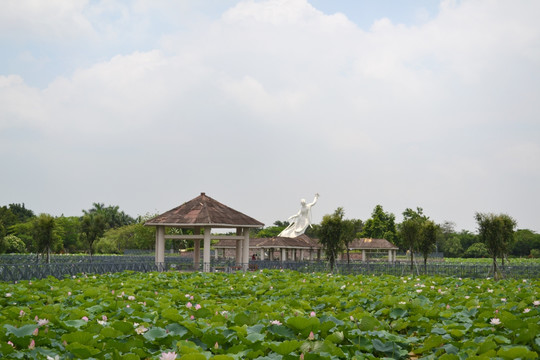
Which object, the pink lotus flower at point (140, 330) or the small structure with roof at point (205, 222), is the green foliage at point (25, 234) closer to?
the small structure with roof at point (205, 222)

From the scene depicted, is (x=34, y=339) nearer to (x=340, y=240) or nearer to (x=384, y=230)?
(x=340, y=240)

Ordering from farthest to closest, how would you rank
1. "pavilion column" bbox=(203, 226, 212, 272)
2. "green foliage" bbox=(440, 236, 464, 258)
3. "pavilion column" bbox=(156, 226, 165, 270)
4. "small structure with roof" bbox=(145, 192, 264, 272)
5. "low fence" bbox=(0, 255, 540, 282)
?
1. "green foliage" bbox=(440, 236, 464, 258)
2. "pavilion column" bbox=(156, 226, 165, 270)
3. "small structure with roof" bbox=(145, 192, 264, 272)
4. "pavilion column" bbox=(203, 226, 212, 272)
5. "low fence" bbox=(0, 255, 540, 282)

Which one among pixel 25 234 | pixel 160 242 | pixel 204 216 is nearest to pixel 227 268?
pixel 204 216

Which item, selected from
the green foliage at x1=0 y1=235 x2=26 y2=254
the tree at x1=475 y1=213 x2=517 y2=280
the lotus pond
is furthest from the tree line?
the lotus pond

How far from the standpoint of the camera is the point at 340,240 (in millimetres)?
25703

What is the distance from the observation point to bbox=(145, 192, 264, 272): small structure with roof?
883 inches

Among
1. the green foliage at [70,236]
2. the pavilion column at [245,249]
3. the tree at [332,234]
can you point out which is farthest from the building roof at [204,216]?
the green foliage at [70,236]

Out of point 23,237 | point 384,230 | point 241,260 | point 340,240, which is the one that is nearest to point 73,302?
point 241,260

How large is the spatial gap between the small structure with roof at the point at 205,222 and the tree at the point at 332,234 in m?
3.76

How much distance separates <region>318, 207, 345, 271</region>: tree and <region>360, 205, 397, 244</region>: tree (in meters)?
36.0

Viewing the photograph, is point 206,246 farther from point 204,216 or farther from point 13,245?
point 13,245

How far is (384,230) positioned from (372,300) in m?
53.9

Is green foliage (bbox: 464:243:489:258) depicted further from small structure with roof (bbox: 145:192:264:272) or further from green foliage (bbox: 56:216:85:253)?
green foliage (bbox: 56:216:85:253)

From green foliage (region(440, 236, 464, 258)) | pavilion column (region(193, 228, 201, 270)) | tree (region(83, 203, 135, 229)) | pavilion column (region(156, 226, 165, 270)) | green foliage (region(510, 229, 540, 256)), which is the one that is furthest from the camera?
tree (region(83, 203, 135, 229))
